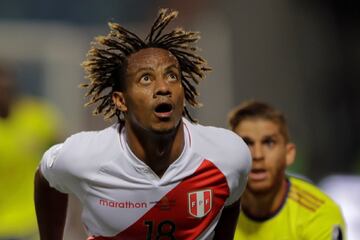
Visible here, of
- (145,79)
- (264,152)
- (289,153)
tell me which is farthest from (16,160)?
(145,79)

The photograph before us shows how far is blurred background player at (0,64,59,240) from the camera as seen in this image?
925 centimetres

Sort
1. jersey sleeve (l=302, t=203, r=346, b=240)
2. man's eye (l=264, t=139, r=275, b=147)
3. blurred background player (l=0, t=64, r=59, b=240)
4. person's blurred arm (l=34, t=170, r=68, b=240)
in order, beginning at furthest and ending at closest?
blurred background player (l=0, t=64, r=59, b=240) → man's eye (l=264, t=139, r=275, b=147) → jersey sleeve (l=302, t=203, r=346, b=240) → person's blurred arm (l=34, t=170, r=68, b=240)

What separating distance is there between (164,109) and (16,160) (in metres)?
4.23

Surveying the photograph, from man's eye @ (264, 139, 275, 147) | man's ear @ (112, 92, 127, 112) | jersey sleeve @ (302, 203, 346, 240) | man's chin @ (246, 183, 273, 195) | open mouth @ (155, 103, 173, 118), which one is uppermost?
man's ear @ (112, 92, 127, 112)

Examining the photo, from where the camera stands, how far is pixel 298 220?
679 centimetres

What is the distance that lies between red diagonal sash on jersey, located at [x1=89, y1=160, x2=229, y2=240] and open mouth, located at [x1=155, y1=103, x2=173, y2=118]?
37 centimetres

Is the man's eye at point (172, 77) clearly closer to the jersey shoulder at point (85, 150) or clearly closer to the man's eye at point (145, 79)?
the man's eye at point (145, 79)

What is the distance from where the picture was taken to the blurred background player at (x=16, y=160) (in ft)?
30.3

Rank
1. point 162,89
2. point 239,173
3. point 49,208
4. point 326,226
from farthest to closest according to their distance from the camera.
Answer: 1. point 326,226
2. point 49,208
3. point 239,173
4. point 162,89

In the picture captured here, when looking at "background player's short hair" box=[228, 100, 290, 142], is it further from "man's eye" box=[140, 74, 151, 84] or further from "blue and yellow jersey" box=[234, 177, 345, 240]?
"man's eye" box=[140, 74, 151, 84]

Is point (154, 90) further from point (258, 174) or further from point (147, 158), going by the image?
point (258, 174)

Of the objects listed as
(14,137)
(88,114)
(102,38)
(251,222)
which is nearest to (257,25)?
(88,114)

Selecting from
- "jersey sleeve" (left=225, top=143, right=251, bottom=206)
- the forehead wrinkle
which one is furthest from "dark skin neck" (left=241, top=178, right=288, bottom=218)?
the forehead wrinkle

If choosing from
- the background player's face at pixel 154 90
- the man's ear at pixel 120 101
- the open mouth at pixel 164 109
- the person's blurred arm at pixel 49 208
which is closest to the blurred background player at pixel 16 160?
the person's blurred arm at pixel 49 208
